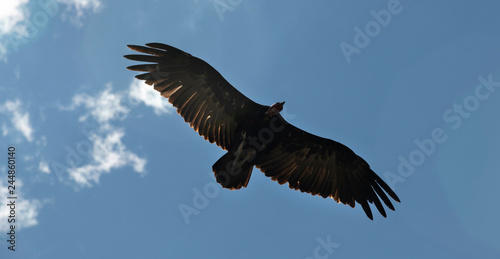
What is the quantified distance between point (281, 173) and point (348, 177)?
1.73 meters

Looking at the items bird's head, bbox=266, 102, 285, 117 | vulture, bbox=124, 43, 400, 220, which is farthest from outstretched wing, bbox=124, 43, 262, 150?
bird's head, bbox=266, 102, 285, 117

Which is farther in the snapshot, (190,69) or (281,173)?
(281,173)

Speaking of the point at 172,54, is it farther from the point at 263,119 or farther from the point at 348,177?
the point at 348,177

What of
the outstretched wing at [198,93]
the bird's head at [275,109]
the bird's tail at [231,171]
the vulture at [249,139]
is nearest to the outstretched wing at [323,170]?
the vulture at [249,139]

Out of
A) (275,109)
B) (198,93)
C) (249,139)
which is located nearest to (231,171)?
(249,139)

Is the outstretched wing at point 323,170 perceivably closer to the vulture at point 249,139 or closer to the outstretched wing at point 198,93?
the vulture at point 249,139

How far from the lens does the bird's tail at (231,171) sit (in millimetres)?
10953

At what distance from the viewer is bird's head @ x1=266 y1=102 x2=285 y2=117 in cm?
1076

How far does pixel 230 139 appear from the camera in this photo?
455 inches

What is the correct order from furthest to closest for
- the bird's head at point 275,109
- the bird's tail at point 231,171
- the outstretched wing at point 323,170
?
the outstretched wing at point 323,170 < the bird's tail at point 231,171 < the bird's head at point 275,109

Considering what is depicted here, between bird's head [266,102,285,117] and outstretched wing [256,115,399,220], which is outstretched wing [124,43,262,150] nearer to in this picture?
bird's head [266,102,285,117]

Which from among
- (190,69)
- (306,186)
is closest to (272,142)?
(306,186)

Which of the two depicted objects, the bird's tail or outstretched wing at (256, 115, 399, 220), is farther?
outstretched wing at (256, 115, 399, 220)

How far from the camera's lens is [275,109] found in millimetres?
10805
